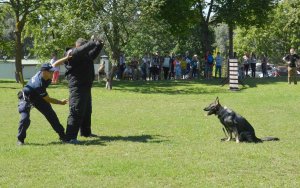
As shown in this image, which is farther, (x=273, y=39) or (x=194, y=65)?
(x=273, y=39)

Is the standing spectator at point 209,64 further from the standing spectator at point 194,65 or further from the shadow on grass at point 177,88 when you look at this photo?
the shadow on grass at point 177,88

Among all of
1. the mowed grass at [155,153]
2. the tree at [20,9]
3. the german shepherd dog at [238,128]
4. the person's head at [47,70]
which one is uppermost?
the tree at [20,9]

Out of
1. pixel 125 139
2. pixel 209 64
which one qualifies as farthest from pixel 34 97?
pixel 209 64

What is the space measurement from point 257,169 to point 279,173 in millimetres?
373

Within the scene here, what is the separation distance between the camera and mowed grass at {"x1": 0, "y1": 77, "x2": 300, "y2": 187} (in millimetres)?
7191

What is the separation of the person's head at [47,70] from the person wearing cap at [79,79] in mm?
560

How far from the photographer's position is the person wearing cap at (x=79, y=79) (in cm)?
1035

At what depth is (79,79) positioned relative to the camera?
1060cm

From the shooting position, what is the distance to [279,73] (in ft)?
162

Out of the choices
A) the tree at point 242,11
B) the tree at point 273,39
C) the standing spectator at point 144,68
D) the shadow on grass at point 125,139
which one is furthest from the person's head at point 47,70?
the tree at point 273,39

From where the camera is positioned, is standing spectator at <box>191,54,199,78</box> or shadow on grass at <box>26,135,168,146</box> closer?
shadow on grass at <box>26,135,168,146</box>

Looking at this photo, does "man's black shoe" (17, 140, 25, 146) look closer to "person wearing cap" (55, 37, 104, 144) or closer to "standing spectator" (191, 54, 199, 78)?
"person wearing cap" (55, 37, 104, 144)

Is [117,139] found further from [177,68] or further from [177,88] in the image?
[177,68]

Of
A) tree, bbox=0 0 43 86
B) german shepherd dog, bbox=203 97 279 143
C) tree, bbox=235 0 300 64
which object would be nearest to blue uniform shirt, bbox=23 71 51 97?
german shepherd dog, bbox=203 97 279 143
